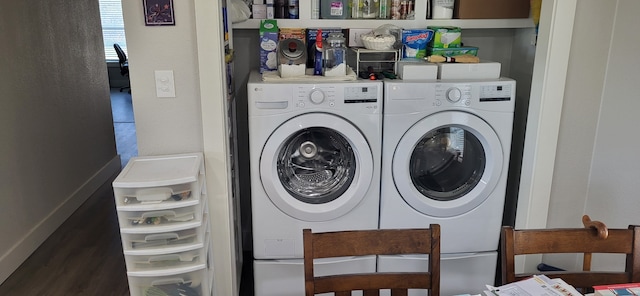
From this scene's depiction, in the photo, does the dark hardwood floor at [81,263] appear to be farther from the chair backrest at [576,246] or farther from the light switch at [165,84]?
the chair backrest at [576,246]

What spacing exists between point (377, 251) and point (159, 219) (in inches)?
36.1

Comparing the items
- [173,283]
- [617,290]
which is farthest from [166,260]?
[617,290]

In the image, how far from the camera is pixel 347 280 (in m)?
1.34

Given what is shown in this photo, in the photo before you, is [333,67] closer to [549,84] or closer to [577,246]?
[549,84]

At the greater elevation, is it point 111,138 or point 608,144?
point 608,144

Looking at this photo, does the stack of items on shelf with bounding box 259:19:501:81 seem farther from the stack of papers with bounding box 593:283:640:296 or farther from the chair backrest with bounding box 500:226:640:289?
the stack of papers with bounding box 593:283:640:296

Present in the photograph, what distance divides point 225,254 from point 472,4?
180 cm

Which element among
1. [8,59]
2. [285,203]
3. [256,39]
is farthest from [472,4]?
[8,59]

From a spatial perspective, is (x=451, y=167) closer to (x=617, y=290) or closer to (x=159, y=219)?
(x=617, y=290)

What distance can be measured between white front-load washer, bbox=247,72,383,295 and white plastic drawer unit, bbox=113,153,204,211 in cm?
36

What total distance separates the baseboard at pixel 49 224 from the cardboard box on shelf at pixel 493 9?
279 centimetres

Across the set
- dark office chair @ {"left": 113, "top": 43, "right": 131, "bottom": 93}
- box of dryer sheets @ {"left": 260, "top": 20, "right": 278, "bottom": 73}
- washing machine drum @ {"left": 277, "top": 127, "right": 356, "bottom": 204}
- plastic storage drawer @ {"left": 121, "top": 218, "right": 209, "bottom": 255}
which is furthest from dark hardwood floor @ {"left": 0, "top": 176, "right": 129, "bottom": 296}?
dark office chair @ {"left": 113, "top": 43, "right": 131, "bottom": 93}

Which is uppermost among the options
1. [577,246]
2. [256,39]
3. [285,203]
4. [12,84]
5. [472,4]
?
[472,4]

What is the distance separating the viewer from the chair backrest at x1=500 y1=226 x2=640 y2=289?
1347mm
